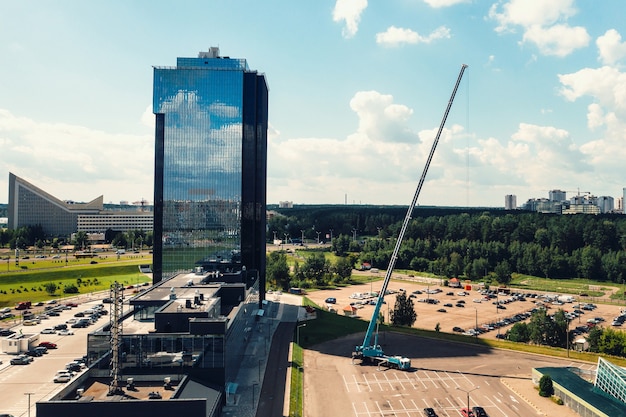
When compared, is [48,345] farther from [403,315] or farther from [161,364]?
[403,315]

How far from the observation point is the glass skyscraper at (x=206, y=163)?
144125 millimetres

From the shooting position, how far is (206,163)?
145m

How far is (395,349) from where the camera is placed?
110000 millimetres

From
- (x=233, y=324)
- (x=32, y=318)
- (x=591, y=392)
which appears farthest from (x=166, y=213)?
(x=591, y=392)

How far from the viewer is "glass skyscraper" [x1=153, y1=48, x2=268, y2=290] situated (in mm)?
144125

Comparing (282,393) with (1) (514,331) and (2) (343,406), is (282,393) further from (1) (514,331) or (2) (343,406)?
(1) (514,331)

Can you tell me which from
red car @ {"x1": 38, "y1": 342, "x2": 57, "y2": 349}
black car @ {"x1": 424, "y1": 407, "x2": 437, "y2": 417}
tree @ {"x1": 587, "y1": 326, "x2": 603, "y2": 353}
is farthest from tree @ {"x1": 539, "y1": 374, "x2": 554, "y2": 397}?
red car @ {"x1": 38, "y1": 342, "x2": 57, "y2": 349}

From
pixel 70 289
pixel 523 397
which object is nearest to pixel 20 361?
pixel 70 289

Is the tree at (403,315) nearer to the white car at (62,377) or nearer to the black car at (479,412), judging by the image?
the black car at (479,412)

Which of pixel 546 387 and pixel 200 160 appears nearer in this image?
pixel 546 387

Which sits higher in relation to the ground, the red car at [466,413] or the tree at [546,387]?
the tree at [546,387]

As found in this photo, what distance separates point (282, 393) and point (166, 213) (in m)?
81.3

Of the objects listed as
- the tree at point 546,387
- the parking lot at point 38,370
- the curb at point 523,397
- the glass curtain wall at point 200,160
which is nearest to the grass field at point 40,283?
the parking lot at point 38,370

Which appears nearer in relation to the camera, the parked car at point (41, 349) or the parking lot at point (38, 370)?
the parking lot at point (38, 370)
